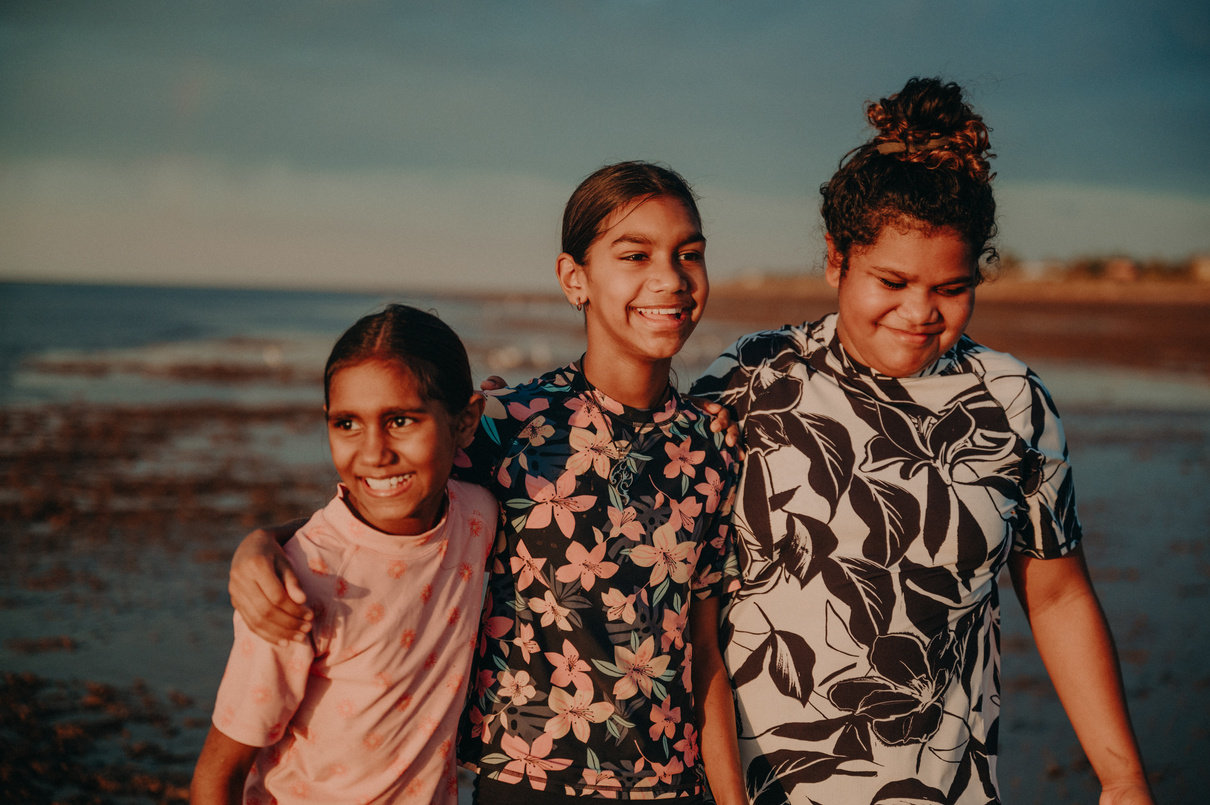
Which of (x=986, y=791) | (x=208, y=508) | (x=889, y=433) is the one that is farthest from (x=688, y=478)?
(x=208, y=508)

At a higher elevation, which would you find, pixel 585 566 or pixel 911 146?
pixel 911 146

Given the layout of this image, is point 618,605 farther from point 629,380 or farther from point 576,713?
point 629,380

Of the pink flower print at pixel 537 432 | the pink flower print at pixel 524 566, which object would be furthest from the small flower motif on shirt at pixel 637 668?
the pink flower print at pixel 537 432

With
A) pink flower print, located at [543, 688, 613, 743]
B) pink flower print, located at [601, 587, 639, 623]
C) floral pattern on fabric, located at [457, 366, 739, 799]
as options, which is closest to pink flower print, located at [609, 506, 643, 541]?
floral pattern on fabric, located at [457, 366, 739, 799]

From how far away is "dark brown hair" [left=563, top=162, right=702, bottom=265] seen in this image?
221 cm

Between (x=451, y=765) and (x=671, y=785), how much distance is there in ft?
1.74

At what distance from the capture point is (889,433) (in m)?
2.14

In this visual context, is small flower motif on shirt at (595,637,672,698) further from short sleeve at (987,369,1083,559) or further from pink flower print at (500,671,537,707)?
short sleeve at (987,369,1083,559)

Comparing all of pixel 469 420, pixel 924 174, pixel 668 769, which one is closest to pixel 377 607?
pixel 469 420

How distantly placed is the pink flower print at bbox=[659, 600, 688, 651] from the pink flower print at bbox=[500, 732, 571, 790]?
35cm

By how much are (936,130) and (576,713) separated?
5.53 ft

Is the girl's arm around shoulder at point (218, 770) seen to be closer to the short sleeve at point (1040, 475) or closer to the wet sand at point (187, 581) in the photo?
the wet sand at point (187, 581)

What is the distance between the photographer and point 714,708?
2.12 m

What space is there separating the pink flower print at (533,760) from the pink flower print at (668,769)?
218 millimetres
